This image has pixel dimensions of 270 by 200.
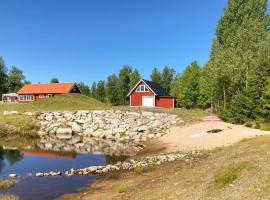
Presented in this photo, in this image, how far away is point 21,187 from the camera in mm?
16266

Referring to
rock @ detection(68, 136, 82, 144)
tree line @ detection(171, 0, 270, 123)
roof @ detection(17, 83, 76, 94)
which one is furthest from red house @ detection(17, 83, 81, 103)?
tree line @ detection(171, 0, 270, 123)

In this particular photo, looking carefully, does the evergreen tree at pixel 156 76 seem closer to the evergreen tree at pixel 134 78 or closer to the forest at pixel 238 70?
the evergreen tree at pixel 134 78

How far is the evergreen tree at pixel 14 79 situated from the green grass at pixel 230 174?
108230 millimetres

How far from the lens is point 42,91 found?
73.1 metres

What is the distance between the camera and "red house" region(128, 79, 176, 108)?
55281 mm

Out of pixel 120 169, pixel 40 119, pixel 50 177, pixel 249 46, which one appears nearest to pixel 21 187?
pixel 50 177

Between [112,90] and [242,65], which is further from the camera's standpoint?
[112,90]

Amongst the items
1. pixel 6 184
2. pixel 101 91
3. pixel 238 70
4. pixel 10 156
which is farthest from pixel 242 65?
pixel 101 91

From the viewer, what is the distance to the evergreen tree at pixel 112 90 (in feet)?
278

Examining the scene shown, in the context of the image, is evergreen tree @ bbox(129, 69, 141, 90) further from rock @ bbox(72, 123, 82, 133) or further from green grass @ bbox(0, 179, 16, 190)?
→ green grass @ bbox(0, 179, 16, 190)

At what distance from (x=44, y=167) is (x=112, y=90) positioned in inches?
2548

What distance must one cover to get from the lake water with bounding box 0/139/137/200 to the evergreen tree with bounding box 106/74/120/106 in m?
54.5

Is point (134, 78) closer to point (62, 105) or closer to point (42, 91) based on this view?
point (42, 91)

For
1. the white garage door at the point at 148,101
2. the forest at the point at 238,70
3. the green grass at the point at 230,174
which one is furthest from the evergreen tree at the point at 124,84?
the green grass at the point at 230,174
